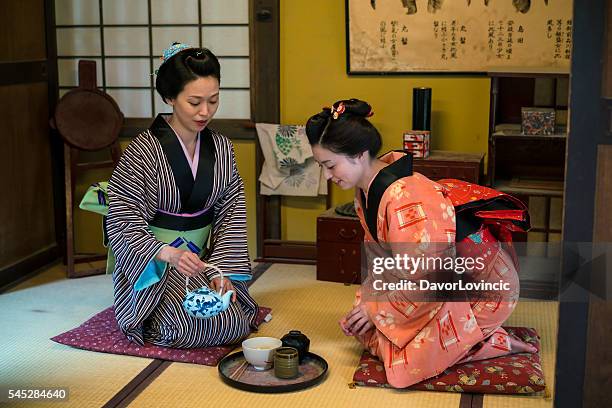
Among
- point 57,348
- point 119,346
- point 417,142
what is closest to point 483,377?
point 119,346

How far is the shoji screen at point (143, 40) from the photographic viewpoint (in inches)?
217

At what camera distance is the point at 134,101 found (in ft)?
18.7

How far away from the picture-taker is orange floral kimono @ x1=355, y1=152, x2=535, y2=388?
3.55 meters

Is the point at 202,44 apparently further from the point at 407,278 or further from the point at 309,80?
the point at 407,278

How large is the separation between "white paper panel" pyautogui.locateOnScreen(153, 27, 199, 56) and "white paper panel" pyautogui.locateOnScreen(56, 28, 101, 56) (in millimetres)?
379

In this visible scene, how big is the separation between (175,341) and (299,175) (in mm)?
1792

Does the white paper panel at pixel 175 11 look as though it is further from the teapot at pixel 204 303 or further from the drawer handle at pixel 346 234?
the teapot at pixel 204 303

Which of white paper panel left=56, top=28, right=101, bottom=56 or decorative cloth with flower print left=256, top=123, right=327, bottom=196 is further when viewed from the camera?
white paper panel left=56, top=28, right=101, bottom=56

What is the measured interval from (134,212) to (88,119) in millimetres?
1474

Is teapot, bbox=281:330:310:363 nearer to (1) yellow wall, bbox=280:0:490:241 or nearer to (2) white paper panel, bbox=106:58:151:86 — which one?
(1) yellow wall, bbox=280:0:490:241

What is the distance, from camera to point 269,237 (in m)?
5.66

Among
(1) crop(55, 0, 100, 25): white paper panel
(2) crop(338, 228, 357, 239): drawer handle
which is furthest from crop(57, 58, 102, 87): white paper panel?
(2) crop(338, 228, 357, 239): drawer handle

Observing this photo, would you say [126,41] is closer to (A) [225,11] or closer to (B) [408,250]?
(A) [225,11]

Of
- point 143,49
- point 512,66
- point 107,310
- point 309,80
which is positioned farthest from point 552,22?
point 107,310
